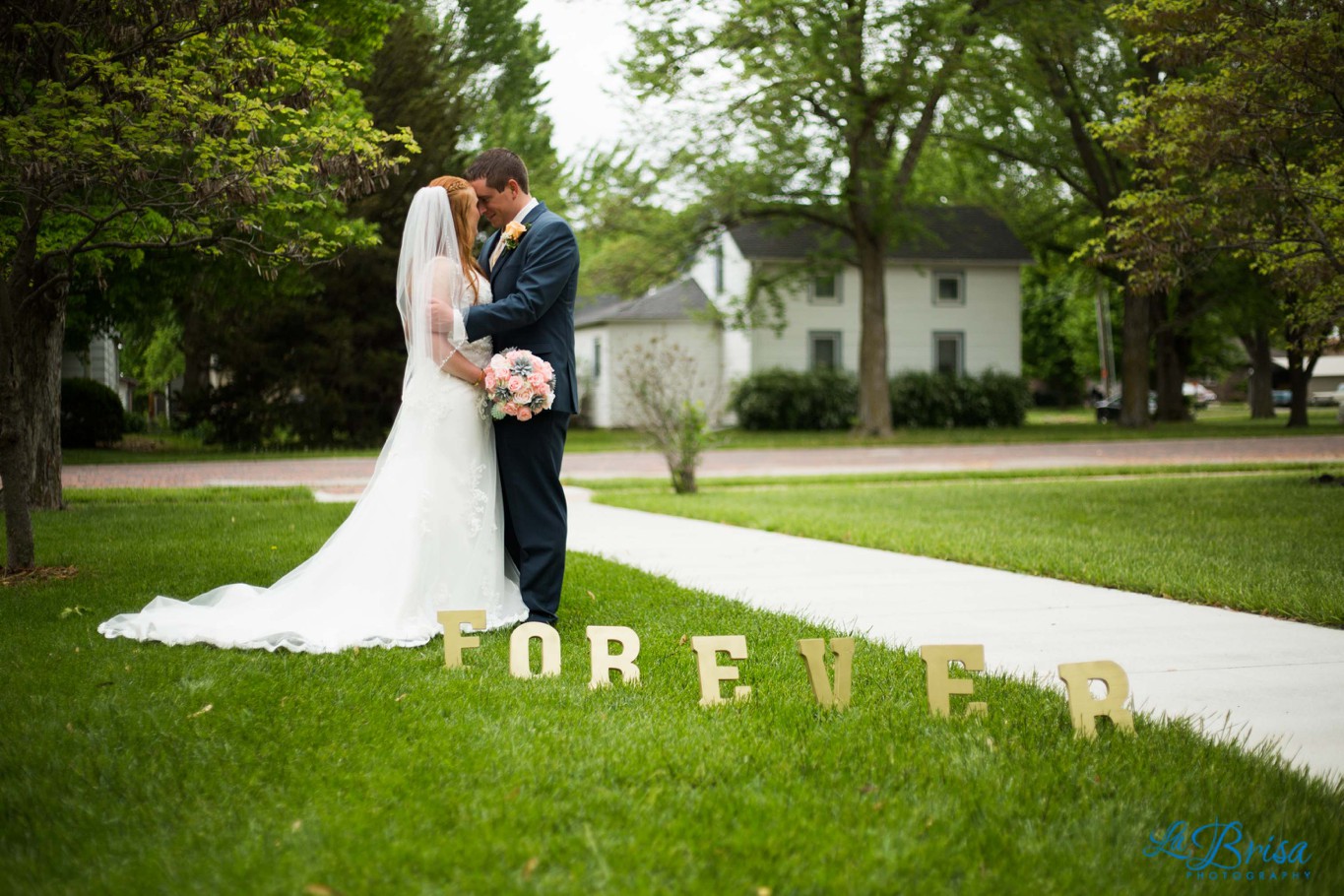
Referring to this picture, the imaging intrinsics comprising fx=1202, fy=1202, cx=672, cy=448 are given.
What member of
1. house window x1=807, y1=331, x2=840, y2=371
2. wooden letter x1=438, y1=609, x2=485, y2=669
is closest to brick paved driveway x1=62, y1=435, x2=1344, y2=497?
wooden letter x1=438, y1=609, x2=485, y2=669

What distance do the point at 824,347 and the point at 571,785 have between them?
3900 centimetres

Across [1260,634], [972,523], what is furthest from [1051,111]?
[1260,634]

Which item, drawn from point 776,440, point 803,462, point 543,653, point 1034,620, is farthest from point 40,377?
point 776,440

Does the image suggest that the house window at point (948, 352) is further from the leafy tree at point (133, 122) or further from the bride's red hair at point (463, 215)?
the bride's red hair at point (463, 215)

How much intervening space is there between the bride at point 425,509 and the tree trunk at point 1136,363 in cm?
3201

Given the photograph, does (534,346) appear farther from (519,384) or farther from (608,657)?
(608,657)

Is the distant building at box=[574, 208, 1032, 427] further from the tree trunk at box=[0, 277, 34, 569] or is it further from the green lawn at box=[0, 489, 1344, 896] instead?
the green lawn at box=[0, 489, 1344, 896]

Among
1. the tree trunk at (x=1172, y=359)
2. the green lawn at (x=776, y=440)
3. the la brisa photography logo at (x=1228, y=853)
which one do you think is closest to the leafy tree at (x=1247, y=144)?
the la brisa photography logo at (x=1228, y=853)

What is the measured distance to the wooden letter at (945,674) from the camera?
14.5ft

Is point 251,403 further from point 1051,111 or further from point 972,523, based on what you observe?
point 1051,111

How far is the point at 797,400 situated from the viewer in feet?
128

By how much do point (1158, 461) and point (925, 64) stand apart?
10.5 meters

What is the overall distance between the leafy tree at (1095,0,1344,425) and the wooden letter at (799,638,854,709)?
8.28 meters

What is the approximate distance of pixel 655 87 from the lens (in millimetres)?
26469
